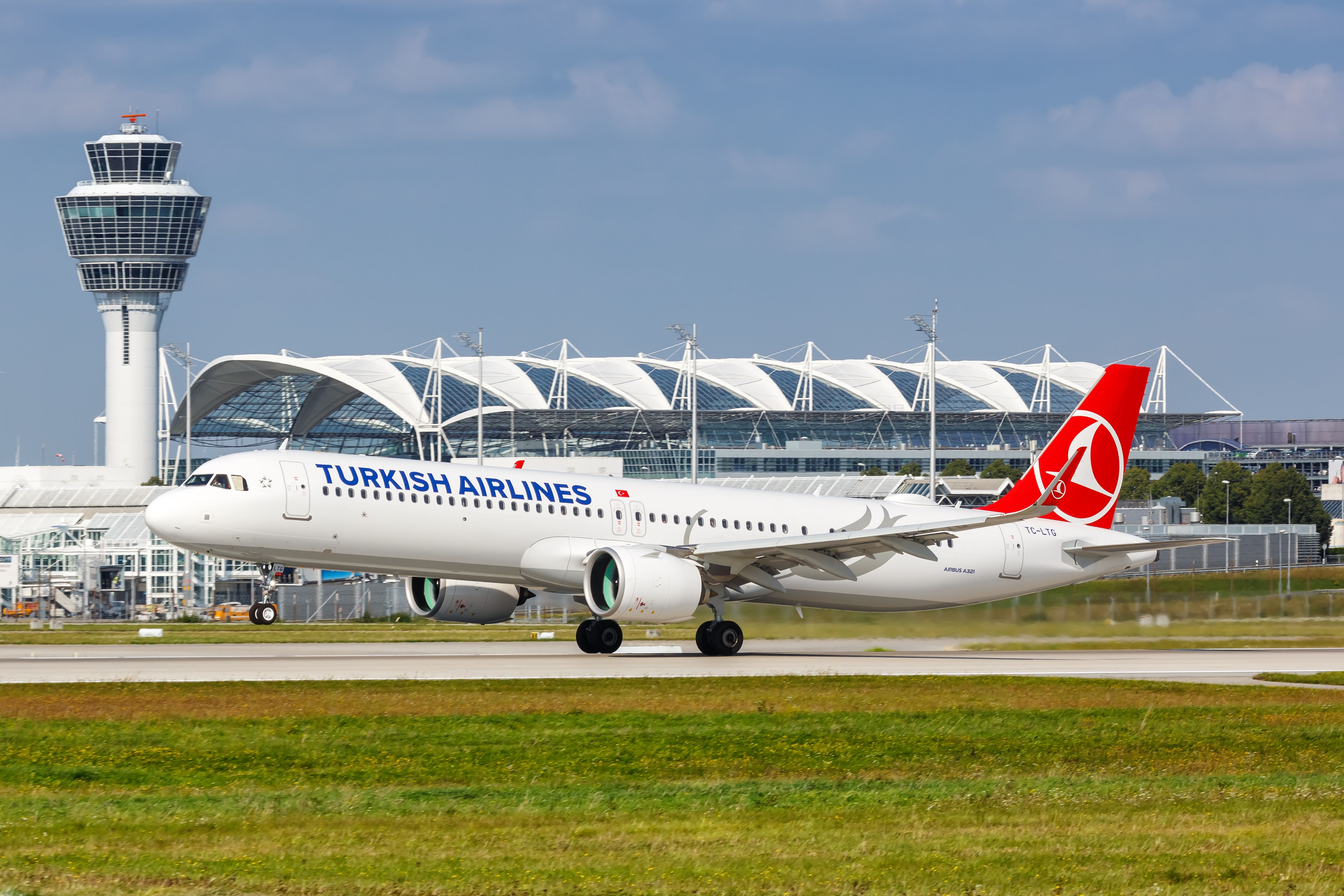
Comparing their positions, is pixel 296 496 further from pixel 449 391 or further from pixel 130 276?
pixel 130 276

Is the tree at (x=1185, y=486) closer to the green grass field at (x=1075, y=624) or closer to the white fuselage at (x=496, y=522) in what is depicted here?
the green grass field at (x=1075, y=624)

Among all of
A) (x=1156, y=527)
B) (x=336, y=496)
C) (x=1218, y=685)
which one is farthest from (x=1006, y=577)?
(x=1156, y=527)

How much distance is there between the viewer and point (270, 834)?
13.2 metres

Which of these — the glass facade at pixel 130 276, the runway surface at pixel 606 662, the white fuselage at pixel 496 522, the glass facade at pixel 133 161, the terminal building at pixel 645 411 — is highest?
the glass facade at pixel 133 161

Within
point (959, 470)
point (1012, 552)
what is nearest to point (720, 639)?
point (1012, 552)

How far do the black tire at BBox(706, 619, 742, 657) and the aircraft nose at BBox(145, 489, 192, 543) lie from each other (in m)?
11.9

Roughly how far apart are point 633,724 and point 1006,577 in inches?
906

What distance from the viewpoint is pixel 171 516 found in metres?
34.1

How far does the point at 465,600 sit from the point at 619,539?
4249mm

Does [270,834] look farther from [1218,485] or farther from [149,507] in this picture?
[1218,485]

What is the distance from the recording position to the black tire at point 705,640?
3725 cm

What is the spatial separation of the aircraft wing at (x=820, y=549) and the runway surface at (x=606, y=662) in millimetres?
2070

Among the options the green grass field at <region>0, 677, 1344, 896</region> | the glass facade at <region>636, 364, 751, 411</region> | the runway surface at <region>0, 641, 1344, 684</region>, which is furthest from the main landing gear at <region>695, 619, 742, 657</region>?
the glass facade at <region>636, 364, 751, 411</region>

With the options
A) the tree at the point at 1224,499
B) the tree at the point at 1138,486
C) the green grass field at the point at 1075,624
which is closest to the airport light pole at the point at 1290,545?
the green grass field at the point at 1075,624
